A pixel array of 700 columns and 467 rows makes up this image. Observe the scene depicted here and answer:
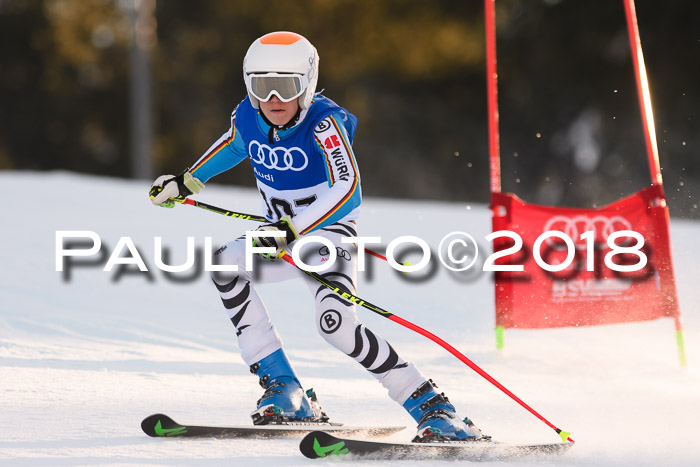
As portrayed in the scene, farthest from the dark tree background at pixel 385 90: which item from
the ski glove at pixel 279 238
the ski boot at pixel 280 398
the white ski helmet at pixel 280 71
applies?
the ski glove at pixel 279 238

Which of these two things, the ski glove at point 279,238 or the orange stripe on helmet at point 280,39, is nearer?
the ski glove at point 279,238

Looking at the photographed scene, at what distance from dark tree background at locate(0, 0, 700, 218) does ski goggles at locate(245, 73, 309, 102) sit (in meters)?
19.0

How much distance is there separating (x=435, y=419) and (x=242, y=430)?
0.78 metres

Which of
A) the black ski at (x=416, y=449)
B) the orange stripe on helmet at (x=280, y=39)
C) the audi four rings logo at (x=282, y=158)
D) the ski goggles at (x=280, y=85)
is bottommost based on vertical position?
the black ski at (x=416, y=449)

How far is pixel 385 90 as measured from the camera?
26094 millimetres

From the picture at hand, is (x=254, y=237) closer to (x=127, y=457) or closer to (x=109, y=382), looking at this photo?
(x=127, y=457)

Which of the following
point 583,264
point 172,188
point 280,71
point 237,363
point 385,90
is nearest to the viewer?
point 280,71

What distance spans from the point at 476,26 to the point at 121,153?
30.2ft

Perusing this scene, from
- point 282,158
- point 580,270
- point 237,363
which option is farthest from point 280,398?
point 580,270

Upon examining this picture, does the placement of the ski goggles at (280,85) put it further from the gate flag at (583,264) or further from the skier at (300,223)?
the gate flag at (583,264)

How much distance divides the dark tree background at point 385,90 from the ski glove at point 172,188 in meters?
18.8

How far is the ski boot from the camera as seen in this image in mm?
4078

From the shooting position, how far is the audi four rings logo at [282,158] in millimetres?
4055

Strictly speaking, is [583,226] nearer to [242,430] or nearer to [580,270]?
[580,270]
